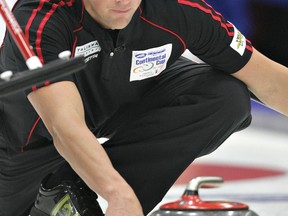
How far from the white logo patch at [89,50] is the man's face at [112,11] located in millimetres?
50

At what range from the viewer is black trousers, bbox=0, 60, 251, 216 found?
2221mm

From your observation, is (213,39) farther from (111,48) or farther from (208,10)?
(111,48)

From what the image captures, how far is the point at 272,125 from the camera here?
3.34 m

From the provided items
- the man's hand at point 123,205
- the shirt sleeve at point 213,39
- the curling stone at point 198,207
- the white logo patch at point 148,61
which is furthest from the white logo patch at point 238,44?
the man's hand at point 123,205

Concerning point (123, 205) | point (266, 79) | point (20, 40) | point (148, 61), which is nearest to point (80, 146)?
point (123, 205)

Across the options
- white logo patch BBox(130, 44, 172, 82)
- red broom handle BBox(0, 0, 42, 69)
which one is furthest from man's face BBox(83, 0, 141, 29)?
red broom handle BBox(0, 0, 42, 69)

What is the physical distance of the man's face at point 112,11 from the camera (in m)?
1.93

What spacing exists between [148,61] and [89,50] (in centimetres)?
18

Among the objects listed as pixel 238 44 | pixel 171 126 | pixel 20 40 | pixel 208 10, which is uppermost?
pixel 20 40

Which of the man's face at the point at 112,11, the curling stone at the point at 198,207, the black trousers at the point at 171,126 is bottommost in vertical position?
the curling stone at the point at 198,207

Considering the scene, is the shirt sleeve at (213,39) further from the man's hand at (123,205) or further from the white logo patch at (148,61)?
the man's hand at (123,205)

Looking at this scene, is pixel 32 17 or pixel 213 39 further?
pixel 213 39

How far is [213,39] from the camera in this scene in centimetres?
218

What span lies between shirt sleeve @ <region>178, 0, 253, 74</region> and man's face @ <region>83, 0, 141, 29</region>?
207mm
